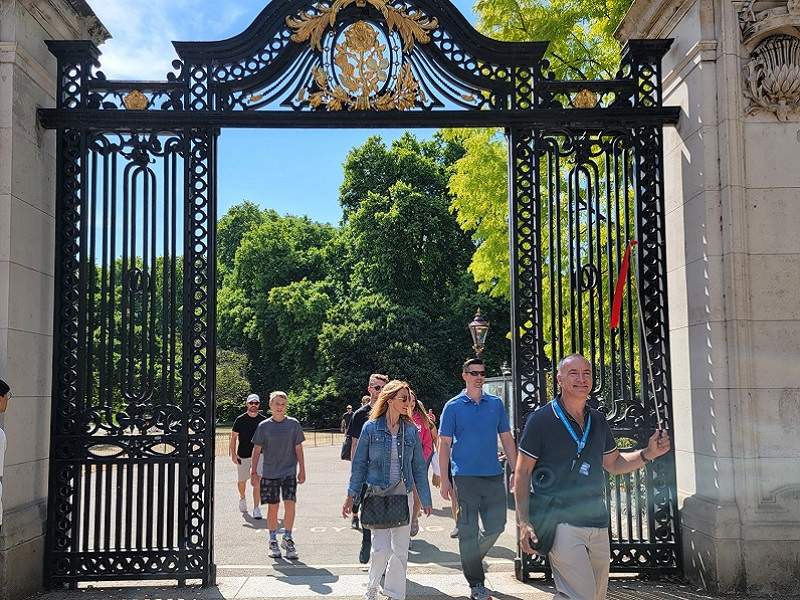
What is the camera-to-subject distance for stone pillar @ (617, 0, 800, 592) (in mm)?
7141

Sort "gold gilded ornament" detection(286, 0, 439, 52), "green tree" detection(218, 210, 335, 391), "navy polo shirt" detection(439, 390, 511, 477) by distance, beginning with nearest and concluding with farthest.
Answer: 1. "navy polo shirt" detection(439, 390, 511, 477)
2. "gold gilded ornament" detection(286, 0, 439, 52)
3. "green tree" detection(218, 210, 335, 391)

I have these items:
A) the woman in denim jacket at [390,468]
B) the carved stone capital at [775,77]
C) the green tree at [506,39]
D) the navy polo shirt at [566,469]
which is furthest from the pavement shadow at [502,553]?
the green tree at [506,39]

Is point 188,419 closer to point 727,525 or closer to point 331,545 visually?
point 331,545

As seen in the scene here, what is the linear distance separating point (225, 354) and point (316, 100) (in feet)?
127

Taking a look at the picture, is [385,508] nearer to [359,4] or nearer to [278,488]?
[278,488]

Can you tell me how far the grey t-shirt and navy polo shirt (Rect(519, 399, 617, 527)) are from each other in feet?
16.6

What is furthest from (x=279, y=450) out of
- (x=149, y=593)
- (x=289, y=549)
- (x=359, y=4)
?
(x=359, y=4)

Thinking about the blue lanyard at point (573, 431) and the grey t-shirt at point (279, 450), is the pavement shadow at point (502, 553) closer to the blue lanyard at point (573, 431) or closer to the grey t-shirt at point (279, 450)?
the grey t-shirt at point (279, 450)

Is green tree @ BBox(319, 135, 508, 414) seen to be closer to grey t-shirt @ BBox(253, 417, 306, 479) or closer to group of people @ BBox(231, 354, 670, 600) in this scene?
group of people @ BBox(231, 354, 670, 600)

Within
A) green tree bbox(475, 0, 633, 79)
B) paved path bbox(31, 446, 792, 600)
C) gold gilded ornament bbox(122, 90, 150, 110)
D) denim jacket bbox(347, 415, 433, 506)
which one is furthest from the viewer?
green tree bbox(475, 0, 633, 79)

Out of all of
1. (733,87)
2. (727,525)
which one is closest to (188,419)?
(727,525)

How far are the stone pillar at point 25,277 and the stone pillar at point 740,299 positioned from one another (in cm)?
590

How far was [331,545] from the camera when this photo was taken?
1012cm

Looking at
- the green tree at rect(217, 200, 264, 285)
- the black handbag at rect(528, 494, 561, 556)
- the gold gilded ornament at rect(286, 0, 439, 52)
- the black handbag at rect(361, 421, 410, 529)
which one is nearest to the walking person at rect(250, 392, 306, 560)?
the black handbag at rect(361, 421, 410, 529)
